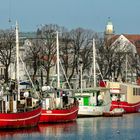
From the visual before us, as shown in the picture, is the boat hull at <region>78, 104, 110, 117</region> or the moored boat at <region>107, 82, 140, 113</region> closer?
the boat hull at <region>78, 104, 110, 117</region>

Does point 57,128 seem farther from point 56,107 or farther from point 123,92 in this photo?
point 123,92

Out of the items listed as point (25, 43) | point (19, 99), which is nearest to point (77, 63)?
point (25, 43)

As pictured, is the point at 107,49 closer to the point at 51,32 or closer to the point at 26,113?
the point at 51,32

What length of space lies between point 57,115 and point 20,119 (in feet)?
42.5

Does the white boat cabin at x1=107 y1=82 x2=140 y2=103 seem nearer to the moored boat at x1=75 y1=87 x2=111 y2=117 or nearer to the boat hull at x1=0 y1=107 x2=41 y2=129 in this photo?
the moored boat at x1=75 y1=87 x2=111 y2=117

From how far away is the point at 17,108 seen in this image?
73500 mm

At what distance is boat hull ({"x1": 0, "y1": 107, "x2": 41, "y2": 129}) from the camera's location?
70.7m

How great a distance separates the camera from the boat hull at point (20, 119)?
70688mm

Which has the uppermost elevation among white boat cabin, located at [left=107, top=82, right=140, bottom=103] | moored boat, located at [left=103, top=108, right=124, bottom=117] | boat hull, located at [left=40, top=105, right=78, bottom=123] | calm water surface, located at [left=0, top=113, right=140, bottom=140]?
white boat cabin, located at [left=107, top=82, right=140, bottom=103]

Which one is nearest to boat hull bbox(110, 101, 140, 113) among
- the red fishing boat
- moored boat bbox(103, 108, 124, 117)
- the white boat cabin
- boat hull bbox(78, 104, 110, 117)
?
the white boat cabin

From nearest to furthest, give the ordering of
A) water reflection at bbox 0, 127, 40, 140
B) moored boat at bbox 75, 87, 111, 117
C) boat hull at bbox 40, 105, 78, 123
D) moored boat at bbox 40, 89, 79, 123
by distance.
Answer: water reflection at bbox 0, 127, 40, 140
boat hull at bbox 40, 105, 78, 123
moored boat at bbox 40, 89, 79, 123
moored boat at bbox 75, 87, 111, 117

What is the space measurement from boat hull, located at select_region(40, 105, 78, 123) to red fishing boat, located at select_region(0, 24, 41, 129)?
4696 mm

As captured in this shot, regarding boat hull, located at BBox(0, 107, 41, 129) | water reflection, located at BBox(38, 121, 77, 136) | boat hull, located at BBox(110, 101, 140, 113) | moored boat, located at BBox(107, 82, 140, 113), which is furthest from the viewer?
moored boat, located at BBox(107, 82, 140, 113)

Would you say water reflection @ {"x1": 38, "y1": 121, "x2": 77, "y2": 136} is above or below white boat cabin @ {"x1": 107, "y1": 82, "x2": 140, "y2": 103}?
below
